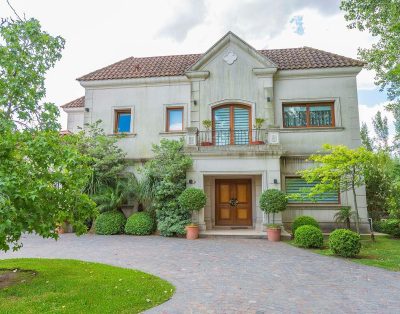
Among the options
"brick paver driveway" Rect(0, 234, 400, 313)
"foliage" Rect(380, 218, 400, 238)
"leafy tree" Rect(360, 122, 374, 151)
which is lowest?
"brick paver driveway" Rect(0, 234, 400, 313)

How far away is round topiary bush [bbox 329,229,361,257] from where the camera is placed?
8.23 m

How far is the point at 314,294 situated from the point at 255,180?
8600 mm

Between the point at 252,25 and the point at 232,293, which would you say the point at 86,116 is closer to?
the point at 252,25

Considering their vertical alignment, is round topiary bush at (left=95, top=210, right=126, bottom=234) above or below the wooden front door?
below

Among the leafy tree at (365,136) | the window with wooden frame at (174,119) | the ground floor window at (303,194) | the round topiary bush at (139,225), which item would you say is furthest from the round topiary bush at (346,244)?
the leafy tree at (365,136)

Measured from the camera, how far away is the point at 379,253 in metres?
8.98

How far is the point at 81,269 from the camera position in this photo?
22.2 ft

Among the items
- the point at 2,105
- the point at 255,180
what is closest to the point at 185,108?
the point at 255,180

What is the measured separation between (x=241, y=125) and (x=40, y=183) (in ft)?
36.0

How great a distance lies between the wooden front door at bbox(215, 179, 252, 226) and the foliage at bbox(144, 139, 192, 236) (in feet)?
6.84

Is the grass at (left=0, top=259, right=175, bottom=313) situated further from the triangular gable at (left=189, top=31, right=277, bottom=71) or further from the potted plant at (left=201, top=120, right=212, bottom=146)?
the triangular gable at (left=189, top=31, right=277, bottom=71)

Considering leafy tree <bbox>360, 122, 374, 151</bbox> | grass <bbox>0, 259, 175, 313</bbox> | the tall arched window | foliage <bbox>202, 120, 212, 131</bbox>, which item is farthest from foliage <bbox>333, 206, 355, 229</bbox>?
leafy tree <bbox>360, 122, 374, 151</bbox>

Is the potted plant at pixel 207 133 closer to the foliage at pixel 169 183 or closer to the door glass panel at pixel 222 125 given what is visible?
the door glass panel at pixel 222 125

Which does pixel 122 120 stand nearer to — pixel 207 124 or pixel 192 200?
pixel 207 124
